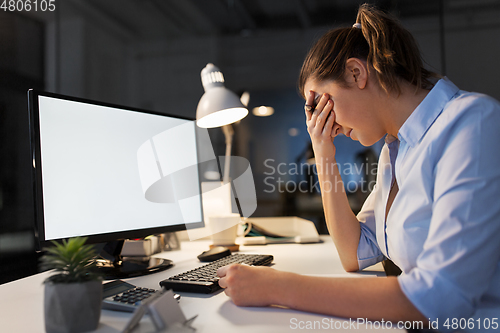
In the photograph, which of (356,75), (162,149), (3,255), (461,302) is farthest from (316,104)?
(3,255)

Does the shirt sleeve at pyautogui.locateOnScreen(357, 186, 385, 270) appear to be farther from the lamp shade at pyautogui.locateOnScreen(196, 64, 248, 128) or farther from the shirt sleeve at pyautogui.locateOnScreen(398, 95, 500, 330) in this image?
the lamp shade at pyautogui.locateOnScreen(196, 64, 248, 128)

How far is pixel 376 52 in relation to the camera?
790 millimetres

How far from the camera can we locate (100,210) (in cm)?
89

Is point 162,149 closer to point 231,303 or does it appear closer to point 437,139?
point 231,303

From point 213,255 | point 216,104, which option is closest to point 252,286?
point 213,255

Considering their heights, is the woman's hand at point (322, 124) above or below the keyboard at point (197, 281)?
above

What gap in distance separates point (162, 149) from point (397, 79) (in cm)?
69

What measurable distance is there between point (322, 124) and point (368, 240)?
1.17ft

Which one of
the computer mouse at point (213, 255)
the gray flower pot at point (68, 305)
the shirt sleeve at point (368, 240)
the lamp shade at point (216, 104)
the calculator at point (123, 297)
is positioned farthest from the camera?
the lamp shade at point (216, 104)

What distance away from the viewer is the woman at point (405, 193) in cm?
53

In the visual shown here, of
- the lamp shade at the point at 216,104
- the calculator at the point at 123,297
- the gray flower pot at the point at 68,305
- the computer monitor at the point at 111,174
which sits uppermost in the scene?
the lamp shade at the point at 216,104

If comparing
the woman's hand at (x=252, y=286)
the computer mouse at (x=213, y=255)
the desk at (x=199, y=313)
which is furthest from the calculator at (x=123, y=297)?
the computer mouse at (x=213, y=255)

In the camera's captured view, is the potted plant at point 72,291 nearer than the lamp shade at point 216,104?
Yes

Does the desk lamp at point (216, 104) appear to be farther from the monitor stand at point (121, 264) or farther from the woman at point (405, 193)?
the monitor stand at point (121, 264)
